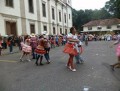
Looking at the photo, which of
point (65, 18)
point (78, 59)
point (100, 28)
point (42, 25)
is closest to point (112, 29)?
point (100, 28)

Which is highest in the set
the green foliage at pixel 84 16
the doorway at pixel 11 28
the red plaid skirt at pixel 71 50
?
the green foliage at pixel 84 16

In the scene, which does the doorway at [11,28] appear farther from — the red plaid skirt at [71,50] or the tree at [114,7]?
the tree at [114,7]

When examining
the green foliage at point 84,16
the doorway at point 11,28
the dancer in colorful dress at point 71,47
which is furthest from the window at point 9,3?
the green foliage at point 84,16

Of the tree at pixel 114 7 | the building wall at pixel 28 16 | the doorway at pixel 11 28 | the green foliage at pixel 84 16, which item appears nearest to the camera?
the building wall at pixel 28 16

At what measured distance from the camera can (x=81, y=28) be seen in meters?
81.2

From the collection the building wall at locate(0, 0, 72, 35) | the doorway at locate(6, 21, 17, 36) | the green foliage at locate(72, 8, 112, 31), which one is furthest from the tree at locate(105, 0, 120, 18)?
the doorway at locate(6, 21, 17, 36)

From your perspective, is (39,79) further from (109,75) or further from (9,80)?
(109,75)

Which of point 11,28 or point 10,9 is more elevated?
point 10,9

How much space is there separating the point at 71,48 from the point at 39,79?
2.04 m

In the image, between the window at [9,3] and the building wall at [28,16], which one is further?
the window at [9,3]

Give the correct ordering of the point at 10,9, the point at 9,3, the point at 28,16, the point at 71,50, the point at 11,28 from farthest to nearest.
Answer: the point at 28,16 → the point at 11,28 → the point at 9,3 → the point at 10,9 → the point at 71,50

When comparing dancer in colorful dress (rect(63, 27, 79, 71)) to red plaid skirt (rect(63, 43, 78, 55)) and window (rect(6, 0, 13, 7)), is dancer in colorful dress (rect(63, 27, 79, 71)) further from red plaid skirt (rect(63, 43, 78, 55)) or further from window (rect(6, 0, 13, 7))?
window (rect(6, 0, 13, 7))

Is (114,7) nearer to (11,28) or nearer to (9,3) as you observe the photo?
(11,28)

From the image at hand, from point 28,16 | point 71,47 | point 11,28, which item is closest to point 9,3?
point 11,28
